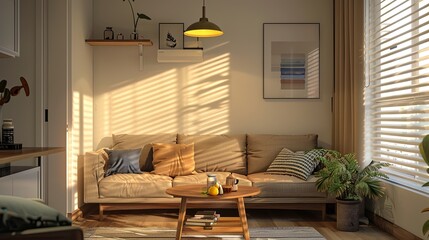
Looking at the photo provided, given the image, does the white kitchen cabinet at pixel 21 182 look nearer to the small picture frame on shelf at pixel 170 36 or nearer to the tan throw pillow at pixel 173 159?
the tan throw pillow at pixel 173 159

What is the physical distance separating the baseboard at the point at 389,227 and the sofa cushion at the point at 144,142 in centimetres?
224

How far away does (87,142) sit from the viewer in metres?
5.72

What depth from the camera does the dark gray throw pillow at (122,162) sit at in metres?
5.43

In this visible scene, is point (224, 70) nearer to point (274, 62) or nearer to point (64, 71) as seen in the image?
point (274, 62)

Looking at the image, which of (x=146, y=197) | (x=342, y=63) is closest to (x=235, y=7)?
(x=342, y=63)

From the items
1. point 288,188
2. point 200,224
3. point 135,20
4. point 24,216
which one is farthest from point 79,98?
point 24,216

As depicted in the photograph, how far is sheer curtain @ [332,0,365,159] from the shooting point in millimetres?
5129

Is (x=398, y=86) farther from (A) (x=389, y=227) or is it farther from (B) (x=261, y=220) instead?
(B) (x=261, y=220)

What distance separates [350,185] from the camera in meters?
4.72

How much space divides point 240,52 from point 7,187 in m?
3.51

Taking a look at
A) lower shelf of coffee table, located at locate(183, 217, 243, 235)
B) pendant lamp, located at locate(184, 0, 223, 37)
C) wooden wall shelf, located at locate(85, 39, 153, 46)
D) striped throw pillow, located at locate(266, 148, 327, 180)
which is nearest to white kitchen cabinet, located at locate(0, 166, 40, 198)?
lower shelf of coffee table, located at locate(183, 217, 243, 235)

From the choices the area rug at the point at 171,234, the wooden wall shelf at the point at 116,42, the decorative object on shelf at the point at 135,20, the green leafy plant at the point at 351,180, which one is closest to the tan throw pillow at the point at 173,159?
the area rug at the point at 171,234

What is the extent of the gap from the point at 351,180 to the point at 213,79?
2.04m

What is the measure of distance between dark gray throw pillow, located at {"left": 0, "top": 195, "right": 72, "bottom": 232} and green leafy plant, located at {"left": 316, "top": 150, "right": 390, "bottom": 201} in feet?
11.4
